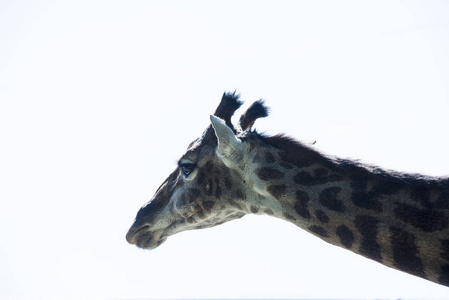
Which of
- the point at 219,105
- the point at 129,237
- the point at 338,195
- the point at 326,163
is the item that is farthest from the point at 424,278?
the point at 129,237

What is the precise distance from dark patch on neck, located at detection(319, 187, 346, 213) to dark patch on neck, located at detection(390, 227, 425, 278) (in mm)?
489

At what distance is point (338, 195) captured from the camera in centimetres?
355

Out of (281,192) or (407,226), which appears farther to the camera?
(281,192)

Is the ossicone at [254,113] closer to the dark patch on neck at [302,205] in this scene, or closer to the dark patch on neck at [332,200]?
the dark patch on neck at [302,205]

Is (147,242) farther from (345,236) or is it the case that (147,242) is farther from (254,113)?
(345,236)

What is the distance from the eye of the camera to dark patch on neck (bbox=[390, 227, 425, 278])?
3.08 meters

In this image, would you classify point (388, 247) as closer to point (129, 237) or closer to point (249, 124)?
point (249, 124)

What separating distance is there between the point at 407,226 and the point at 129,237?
364 centimetres

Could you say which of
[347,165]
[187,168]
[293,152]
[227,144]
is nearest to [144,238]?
[187,168]

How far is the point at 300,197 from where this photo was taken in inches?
152

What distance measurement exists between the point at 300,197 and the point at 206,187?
1.31 metres

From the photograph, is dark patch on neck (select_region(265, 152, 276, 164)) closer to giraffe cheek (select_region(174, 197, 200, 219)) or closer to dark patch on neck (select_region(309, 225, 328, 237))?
dark patch on neck (select_region(309, 225, 328, 237))

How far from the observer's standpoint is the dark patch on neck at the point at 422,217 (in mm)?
2982

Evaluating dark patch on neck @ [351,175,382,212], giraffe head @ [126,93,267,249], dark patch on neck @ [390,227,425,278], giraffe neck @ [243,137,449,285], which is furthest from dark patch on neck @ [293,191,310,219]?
dark patch on neck @ [390,227,425,278]
